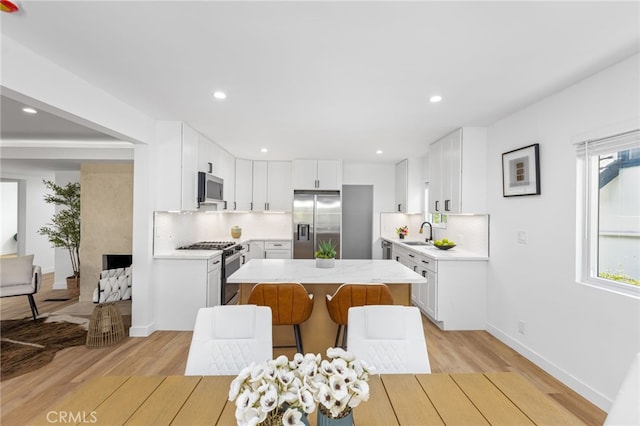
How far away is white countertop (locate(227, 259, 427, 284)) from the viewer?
2.46 metres

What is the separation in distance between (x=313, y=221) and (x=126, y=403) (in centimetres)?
474

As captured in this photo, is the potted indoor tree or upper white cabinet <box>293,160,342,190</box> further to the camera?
upper white cabinet <box>293,160,342,190</box>

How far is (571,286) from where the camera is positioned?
98.3 inches

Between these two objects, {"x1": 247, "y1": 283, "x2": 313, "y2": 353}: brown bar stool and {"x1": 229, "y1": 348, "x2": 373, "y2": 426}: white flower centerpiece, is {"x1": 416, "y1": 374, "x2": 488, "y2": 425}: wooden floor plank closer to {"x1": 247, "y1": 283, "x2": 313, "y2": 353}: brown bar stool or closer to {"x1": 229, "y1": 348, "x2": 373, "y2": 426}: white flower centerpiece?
{"x1": 229, "y1": 348, "x2": 373, "y2": 426}: white flower centerpiece

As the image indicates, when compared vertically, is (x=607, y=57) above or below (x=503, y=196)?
above

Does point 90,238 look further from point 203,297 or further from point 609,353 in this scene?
point 609,353

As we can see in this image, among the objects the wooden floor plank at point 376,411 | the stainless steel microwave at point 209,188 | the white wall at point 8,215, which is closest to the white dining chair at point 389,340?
→ the wooden floor plank at point 376,411

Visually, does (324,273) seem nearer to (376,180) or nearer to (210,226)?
(210,226)

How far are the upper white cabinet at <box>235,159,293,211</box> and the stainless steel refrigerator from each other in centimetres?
33

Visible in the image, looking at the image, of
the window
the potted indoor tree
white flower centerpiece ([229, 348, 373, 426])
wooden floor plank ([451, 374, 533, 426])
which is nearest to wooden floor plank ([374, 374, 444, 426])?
wooden floor plank ([451, 374, 533, 426])

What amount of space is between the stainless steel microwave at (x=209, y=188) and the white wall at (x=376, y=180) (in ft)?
8.79

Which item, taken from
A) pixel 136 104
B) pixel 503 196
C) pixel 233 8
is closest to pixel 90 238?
pixel 136 104

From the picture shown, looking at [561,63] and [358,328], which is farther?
[561,63]

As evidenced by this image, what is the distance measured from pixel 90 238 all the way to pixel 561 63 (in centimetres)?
616
